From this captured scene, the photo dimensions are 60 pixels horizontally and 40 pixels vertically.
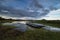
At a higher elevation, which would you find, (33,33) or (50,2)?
(50,2)

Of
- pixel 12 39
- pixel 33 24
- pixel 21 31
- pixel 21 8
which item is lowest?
pixel 12 39

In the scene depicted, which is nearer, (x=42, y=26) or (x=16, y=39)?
(x=16, y=39)

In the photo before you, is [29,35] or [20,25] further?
[20,25]

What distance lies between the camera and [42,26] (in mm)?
2291

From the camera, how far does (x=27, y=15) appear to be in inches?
92.2

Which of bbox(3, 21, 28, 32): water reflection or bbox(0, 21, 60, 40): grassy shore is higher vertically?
bbox(3, 21, 28, 32): water reflection

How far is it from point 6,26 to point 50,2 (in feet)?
3.55

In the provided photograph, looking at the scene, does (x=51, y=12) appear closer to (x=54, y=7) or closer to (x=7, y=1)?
(x=54, y=7)

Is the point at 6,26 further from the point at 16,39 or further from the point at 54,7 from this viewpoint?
the point at 54,7

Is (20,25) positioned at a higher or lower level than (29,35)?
higher

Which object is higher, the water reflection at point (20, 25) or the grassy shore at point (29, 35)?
the water reflection at point (20, 25)

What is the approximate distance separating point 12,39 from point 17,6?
2.35ft

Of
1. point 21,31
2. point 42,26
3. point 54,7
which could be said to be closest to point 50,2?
point 54,7

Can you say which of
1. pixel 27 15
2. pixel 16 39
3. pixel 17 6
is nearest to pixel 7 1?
pixel 17 6
